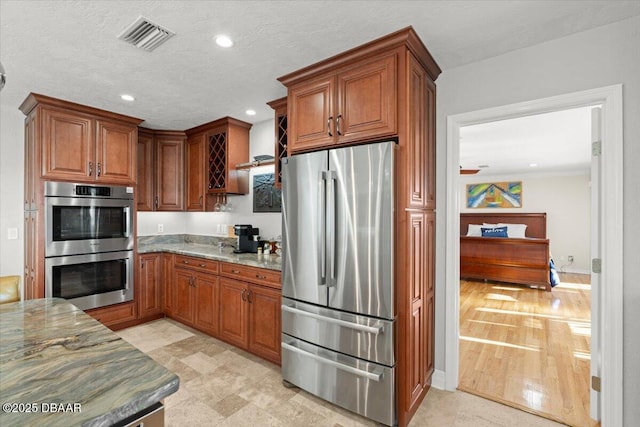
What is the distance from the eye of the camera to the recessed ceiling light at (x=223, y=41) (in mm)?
1973

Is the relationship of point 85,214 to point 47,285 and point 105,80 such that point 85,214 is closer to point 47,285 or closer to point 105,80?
point 47,285

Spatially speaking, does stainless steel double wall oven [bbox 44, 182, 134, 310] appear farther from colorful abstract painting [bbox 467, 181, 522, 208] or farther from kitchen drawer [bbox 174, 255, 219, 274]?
colorful abstract painting [bbox 467, 181, 522, 208]

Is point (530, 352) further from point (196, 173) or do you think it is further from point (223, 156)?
point (196, 173)

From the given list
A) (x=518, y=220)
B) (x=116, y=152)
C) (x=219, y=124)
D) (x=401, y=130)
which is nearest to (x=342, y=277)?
(x=401, y=130)

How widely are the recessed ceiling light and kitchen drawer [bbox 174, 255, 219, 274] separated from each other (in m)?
2.08

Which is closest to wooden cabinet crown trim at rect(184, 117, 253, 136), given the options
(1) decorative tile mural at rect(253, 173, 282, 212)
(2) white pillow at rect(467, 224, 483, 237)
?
(1) decorative tile mural at rect(253, 173, 282, 212)

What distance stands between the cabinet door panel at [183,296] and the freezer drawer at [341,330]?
1695 mm

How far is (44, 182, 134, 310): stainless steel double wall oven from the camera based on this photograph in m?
3.07

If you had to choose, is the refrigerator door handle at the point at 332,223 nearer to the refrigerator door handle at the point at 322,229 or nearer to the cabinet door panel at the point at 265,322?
the refrigerator door handle at the point at 322,229

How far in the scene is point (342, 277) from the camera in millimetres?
2105

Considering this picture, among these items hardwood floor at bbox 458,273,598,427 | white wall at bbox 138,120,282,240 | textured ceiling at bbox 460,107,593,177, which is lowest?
hardwood floor at bbox 458,273,598,427

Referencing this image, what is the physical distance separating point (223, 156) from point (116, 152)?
3.80 ft

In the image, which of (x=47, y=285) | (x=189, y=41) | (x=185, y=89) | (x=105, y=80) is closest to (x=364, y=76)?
(x=189, y=41)

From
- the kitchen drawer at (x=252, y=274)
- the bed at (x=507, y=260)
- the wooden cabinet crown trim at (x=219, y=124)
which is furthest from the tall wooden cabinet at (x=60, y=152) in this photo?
the bed at (x=507, y=260)
